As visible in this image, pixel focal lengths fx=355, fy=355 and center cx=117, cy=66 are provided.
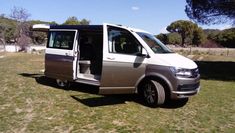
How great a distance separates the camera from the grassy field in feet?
23.4

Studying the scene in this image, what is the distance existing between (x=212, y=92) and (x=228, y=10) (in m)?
10.4

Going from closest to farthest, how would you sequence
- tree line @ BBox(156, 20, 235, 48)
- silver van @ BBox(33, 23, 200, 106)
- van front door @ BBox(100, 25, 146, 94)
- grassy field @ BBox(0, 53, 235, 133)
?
grassy field @ BBox(0, 53, 235, 133) → silver van @ BBox(33, 23, 200, 106) → van front door @ BBox(100, 25, 146, 94) → tree line @ BBox(156, 20, 235, 48)

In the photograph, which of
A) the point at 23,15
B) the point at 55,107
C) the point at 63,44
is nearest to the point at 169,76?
the point at 55,107

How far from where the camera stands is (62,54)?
10070mm

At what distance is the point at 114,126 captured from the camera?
7.11 m

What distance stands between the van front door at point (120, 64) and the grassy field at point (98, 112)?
1.50 feet

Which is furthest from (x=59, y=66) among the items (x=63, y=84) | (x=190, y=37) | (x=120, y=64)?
(x=190, y=37)

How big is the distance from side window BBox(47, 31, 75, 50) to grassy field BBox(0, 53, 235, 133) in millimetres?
1267

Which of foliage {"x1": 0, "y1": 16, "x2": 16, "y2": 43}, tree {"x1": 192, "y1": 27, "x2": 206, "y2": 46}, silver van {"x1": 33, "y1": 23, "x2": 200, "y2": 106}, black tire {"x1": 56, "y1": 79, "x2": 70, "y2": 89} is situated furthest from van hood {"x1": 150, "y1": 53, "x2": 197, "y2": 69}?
tree {"x1": 192, "y1": 27, "x2": 206, "y2": 46}

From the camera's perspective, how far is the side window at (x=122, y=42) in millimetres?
8750

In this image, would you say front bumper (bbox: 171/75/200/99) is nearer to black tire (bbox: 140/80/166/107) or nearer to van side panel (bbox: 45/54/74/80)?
black tire (bbox: 140/80/166/107)

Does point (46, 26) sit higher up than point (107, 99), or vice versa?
point (46, 26)

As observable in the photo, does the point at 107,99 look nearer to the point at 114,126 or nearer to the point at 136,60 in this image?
the point at 136,60

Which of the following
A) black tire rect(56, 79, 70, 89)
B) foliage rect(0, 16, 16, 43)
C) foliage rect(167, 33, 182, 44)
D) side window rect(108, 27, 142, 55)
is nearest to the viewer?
side window rect(108, 27, 142, 55)
